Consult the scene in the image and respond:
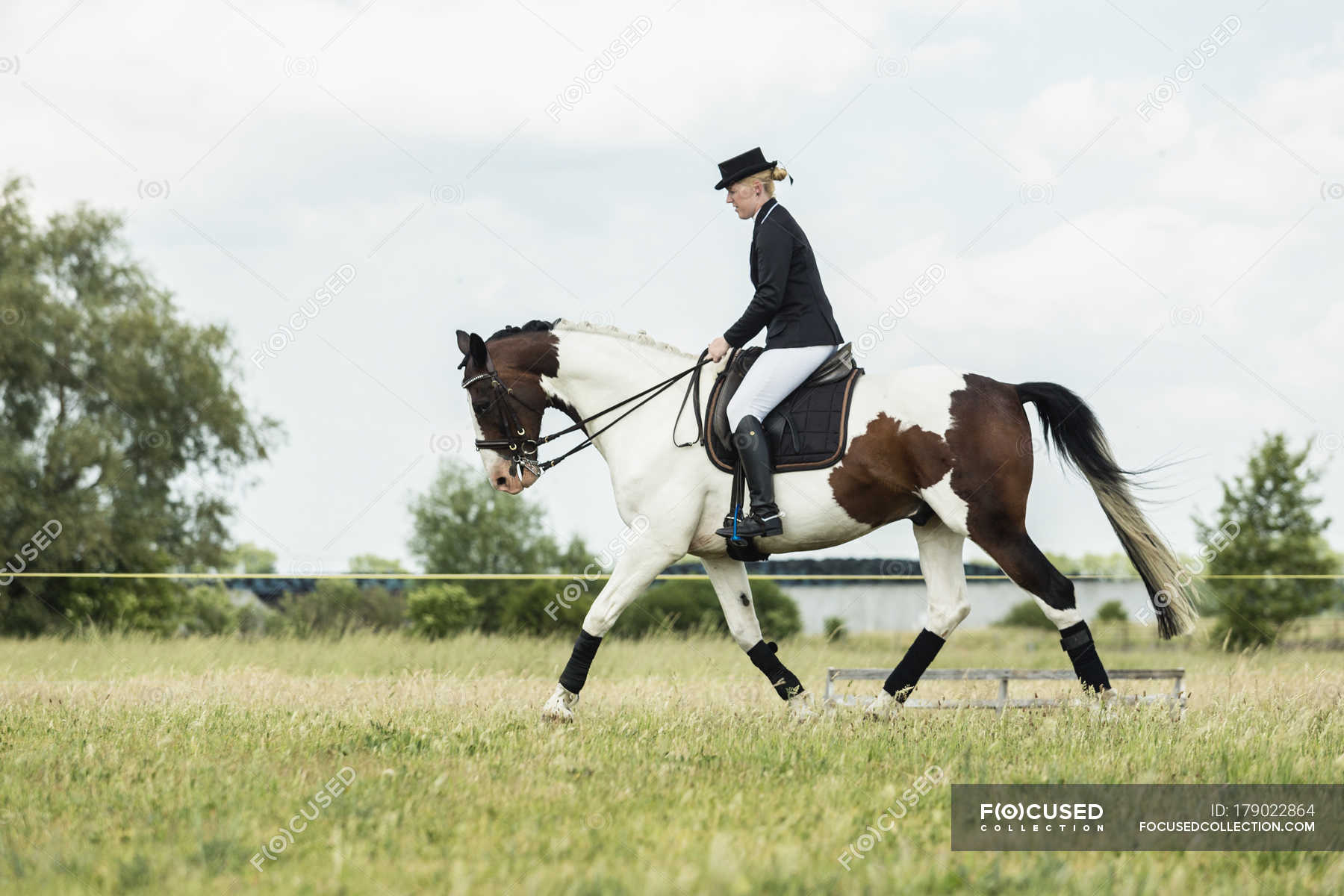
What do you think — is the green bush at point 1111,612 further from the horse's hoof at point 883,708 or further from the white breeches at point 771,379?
the white breeches at point 771,379

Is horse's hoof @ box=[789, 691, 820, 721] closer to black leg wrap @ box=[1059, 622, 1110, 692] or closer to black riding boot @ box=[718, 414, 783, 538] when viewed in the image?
black riding boot @ box=[718, 414, 783, 538]

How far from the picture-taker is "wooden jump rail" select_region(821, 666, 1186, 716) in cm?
714

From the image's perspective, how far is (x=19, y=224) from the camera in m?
31.2

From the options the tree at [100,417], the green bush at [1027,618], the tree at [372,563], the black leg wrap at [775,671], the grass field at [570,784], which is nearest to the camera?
the grass field at [570,784]

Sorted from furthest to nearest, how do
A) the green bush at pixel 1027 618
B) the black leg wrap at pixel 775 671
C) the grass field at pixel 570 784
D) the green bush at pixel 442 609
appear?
the green bush at pixel 1027 618 → the green bush at pixel 442 609 → the black leg wrap at pixel 775 671 → the grass field at pixel 570 784

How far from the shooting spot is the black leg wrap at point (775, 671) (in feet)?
24.0

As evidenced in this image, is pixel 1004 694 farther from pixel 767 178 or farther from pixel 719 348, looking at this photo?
pixel 767 178

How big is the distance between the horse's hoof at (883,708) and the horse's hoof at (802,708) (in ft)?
1.00

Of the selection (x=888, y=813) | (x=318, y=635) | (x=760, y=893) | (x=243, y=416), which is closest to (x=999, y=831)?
(x=888, y=813)

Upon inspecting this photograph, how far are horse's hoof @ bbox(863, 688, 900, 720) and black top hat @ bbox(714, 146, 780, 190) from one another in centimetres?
325

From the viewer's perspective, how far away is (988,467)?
22.2 ft

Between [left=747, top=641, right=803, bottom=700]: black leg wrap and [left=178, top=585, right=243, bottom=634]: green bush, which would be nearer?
[left=747, top=641, right=803, bottom=700]: black leg wrap

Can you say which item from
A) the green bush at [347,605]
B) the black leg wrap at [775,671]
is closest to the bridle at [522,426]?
the black leg wrap at [775,671]

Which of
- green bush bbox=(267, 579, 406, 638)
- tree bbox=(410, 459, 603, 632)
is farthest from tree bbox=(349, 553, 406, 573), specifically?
green bush bbox=(267, 579, 406, 638)
